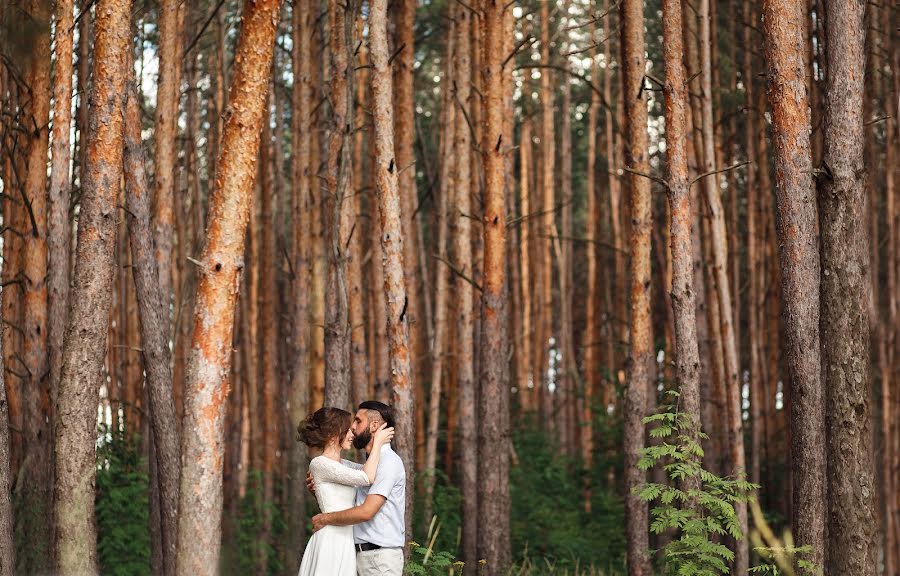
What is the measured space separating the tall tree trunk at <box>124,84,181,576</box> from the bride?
7.73 feet

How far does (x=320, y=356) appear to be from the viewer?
10188 mm

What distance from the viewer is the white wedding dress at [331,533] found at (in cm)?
565

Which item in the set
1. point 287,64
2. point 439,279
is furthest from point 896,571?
point 287,64

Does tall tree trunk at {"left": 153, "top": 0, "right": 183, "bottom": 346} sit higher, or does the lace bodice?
tall tree trunk at {"left": 153, "top": 0, "right": 183, "bottom": 346}

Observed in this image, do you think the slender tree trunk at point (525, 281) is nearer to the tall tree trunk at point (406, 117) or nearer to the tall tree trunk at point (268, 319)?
the tall tree trunk at point (268, 319)

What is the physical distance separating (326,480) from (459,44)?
6.30 m

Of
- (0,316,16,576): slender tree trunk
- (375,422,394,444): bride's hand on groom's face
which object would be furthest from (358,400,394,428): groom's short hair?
(0,316,16,576): slender tree trunk

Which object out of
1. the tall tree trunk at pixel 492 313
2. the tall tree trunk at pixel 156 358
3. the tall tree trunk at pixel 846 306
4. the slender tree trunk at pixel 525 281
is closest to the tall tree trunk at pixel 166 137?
the tall tree trunk at pixel 156 358

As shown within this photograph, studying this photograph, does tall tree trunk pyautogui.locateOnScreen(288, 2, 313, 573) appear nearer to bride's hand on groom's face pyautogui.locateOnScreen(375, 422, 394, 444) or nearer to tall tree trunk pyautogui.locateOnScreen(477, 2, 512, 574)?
tall tree trunk pyautogui.locateOnScreen(477, 2, 512, 574)

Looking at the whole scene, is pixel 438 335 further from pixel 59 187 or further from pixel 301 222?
pixel 59 187

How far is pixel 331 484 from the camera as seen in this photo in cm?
573

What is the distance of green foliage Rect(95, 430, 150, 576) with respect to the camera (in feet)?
35.0

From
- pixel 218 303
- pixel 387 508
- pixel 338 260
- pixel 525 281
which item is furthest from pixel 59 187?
pixel 525 281

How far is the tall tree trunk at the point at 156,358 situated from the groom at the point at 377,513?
2249mm
